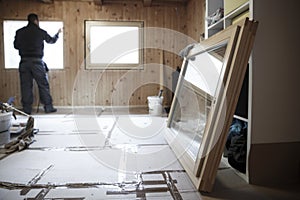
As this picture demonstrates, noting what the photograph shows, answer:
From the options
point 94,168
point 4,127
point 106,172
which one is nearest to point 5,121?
point 4,127

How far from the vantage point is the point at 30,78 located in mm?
4633

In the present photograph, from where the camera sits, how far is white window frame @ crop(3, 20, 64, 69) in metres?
5.10

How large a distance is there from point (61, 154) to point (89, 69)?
3174 mm

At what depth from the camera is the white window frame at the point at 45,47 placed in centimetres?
510

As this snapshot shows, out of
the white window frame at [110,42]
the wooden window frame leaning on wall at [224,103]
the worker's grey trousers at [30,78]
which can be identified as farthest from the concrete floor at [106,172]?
the white window frame at [110,42]

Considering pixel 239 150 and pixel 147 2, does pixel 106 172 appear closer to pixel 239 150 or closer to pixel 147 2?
pixel 239 150

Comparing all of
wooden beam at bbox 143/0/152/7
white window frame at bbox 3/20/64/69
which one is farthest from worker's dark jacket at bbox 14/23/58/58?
wooden beam at bbox 143/0/152/7

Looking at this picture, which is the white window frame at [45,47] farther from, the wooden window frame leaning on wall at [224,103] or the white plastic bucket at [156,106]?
the wooden window frame leaning on wall at [224,103]

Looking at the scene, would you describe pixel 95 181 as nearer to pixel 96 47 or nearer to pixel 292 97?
pixel 292 97

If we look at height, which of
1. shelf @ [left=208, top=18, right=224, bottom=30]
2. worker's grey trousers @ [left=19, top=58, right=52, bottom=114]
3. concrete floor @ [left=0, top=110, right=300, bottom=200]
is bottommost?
concrete floor @ [left=0, top=110, right=300, bottom=200]

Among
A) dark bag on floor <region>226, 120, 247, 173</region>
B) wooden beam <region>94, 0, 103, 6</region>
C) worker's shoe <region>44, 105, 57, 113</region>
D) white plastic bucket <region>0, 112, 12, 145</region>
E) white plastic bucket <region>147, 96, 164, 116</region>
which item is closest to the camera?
dark bag on floor <region>226, 120, 247, 173</region>

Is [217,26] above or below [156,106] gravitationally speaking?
above

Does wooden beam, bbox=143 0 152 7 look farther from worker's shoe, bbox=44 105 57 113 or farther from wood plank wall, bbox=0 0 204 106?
worker's shoe, bbox=44 105 57 113

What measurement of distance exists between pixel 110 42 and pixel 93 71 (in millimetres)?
656
